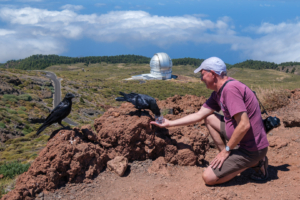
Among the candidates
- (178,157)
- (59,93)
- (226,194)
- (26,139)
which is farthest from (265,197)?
(59,93)

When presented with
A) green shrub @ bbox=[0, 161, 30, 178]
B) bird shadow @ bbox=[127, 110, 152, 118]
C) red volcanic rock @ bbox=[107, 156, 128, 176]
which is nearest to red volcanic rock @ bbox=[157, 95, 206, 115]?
bird shadow @ bbox=[127, 110, 152, 118]

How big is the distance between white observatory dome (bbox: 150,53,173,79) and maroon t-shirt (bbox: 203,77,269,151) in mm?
46464

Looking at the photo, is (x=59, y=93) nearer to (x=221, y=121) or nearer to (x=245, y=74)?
(x=221, y=121)

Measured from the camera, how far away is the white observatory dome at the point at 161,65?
49.1 metres

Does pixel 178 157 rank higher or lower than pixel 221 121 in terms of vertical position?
lower

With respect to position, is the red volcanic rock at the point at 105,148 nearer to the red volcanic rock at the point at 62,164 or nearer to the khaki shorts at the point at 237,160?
the red volcanic rock at the point at 62,164

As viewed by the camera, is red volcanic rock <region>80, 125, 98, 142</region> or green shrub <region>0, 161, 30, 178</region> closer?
red volcanic rock <region>80, 125, 98, 142</region>

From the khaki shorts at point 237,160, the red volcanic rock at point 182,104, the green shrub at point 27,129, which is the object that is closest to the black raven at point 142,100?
the khaki shorts at point 237,160

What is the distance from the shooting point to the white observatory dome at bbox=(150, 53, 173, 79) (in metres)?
49.1

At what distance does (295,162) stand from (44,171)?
4.23 meters

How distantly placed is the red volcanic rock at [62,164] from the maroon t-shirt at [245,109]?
2123 mm

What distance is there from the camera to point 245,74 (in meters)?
80.9

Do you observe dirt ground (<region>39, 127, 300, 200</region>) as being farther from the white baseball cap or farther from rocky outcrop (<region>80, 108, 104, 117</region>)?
rocky outcrop (<region>80, 108, 104, 117</region>)

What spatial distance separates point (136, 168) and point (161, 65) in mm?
46232
